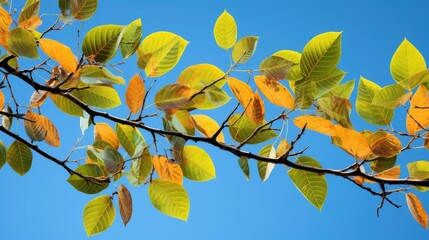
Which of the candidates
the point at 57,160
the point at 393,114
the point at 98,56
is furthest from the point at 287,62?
the point at 57,160

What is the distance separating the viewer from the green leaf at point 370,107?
3.38 ft

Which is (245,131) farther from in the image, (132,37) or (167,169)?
(132,37)

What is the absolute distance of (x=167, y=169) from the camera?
1092 mm

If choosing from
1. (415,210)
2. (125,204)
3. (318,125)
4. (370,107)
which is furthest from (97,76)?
(415,210)

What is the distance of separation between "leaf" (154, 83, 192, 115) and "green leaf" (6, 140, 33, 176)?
47 cm

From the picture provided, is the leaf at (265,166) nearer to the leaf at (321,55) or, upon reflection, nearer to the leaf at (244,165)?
the leaf at (244,165)

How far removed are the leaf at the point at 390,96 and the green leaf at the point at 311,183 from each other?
6.9 inches

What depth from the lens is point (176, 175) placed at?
1099 millimetres

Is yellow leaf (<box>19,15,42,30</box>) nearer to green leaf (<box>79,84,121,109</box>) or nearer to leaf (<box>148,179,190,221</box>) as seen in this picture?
green leaf (<box>79,84,121,109</box>)

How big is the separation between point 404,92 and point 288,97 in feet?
0.76

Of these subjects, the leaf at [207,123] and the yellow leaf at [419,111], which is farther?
the leaf at [207,123]

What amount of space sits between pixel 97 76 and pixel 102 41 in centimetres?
8

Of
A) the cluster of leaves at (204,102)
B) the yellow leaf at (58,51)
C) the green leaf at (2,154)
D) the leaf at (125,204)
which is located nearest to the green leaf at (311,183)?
the cluster of leaves at (204,102)

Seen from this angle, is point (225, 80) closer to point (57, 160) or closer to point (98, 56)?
point (98, 56)
